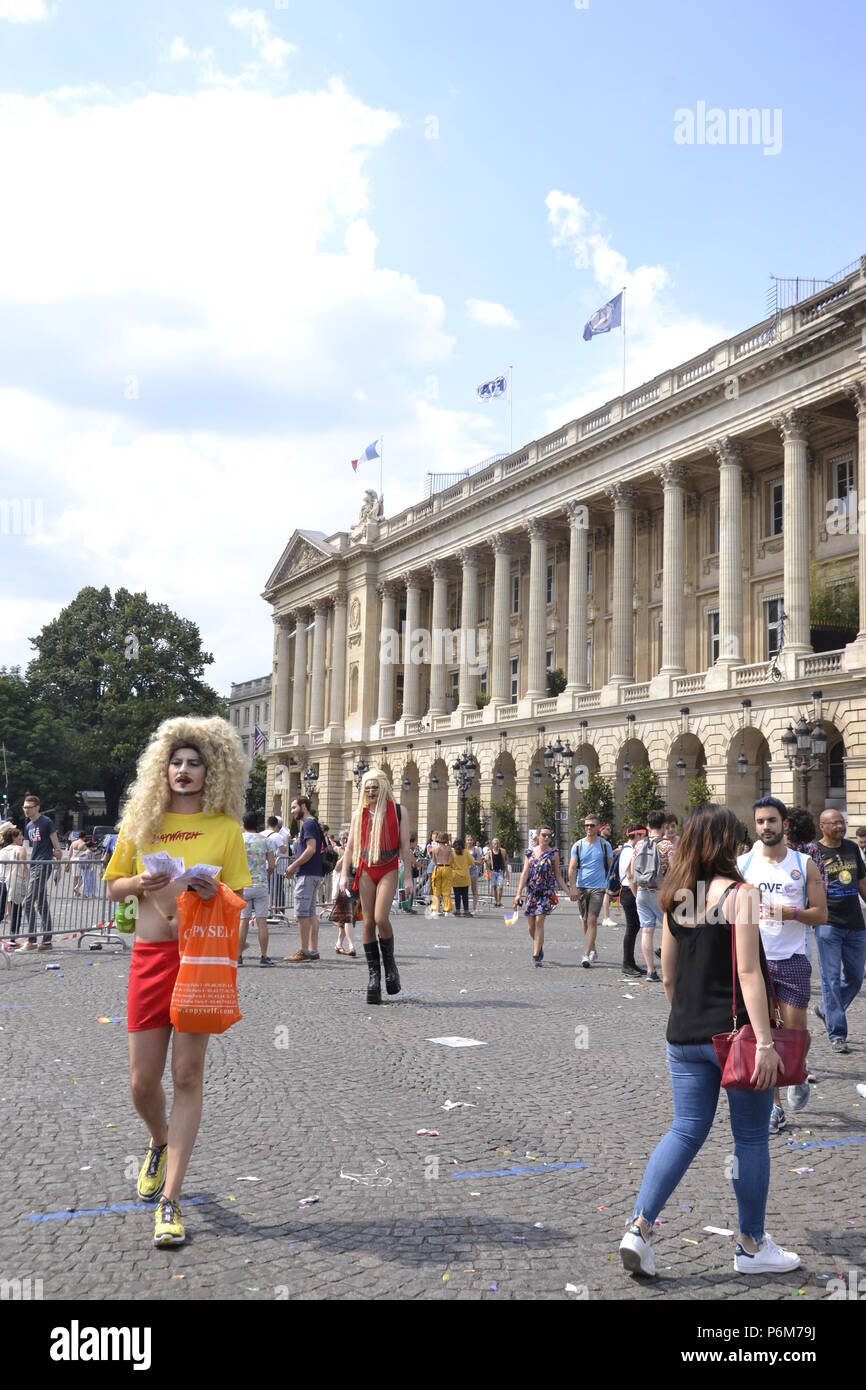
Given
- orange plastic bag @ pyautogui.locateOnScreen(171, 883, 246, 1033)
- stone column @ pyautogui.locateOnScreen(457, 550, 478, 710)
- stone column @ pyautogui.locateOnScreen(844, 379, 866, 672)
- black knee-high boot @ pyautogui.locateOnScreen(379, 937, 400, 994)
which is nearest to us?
orange plastic bag @ pyautogui.locateOnScreen(171, 883, 246, 1033)

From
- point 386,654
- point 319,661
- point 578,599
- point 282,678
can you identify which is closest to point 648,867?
point 578,599

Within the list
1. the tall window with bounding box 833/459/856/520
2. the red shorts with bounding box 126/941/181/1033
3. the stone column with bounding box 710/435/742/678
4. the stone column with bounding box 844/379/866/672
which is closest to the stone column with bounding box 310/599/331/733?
the stone column with bounding box 710/435/742/678

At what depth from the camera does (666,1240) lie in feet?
15.8

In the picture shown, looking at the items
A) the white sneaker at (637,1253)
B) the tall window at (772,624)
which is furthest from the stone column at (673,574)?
the white sneaker at (637,1253)

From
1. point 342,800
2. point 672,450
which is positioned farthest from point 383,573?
point 672,450

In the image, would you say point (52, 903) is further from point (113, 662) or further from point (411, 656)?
point (113, 662)

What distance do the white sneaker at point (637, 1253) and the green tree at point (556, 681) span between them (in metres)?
51.8

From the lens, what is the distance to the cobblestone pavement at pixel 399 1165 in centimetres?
436

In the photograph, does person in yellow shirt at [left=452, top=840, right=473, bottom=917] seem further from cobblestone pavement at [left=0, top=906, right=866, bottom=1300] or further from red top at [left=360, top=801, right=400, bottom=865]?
cobblestone pavement at [left=0, top=906, right=866, bottom=1300]

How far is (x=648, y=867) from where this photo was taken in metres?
14.4

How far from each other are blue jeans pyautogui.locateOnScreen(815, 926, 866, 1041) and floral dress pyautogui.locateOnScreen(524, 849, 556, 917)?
22.6ft

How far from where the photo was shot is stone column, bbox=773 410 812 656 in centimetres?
4131
